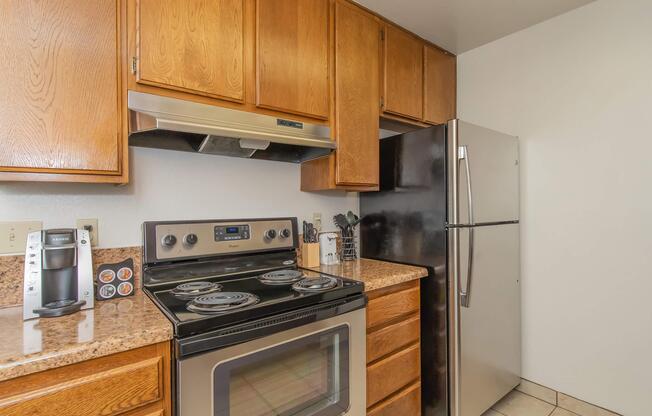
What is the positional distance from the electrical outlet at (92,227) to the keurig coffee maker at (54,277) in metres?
0.14

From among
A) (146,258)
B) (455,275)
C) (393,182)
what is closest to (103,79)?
(146,258)

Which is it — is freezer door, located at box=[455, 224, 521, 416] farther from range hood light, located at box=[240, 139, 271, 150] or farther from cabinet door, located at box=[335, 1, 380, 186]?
range hood light, located at box=[240, 139, 271, 150]

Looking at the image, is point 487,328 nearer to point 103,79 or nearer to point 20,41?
point 103,79

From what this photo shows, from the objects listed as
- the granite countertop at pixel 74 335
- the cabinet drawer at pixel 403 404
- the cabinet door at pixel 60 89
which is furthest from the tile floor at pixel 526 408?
the cabinet door at pixel 60 89

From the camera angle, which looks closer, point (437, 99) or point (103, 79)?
point (103, 79)

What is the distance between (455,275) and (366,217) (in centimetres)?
71

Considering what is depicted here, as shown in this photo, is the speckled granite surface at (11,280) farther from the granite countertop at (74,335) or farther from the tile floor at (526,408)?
the tile floor at (526,408)

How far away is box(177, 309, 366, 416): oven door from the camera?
1019 millimetres

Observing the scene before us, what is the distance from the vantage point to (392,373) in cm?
167

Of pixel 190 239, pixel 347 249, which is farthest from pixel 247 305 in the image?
pixel 347 249

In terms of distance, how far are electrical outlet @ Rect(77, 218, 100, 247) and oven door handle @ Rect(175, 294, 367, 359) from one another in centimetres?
68

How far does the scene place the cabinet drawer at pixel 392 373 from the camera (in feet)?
5.18

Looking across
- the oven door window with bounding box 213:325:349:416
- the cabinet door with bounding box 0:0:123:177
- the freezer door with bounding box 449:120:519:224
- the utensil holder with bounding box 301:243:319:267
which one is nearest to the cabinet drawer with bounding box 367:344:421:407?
the oven door window with bounding box 213:325:349:416

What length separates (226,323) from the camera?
1069 millimetres
